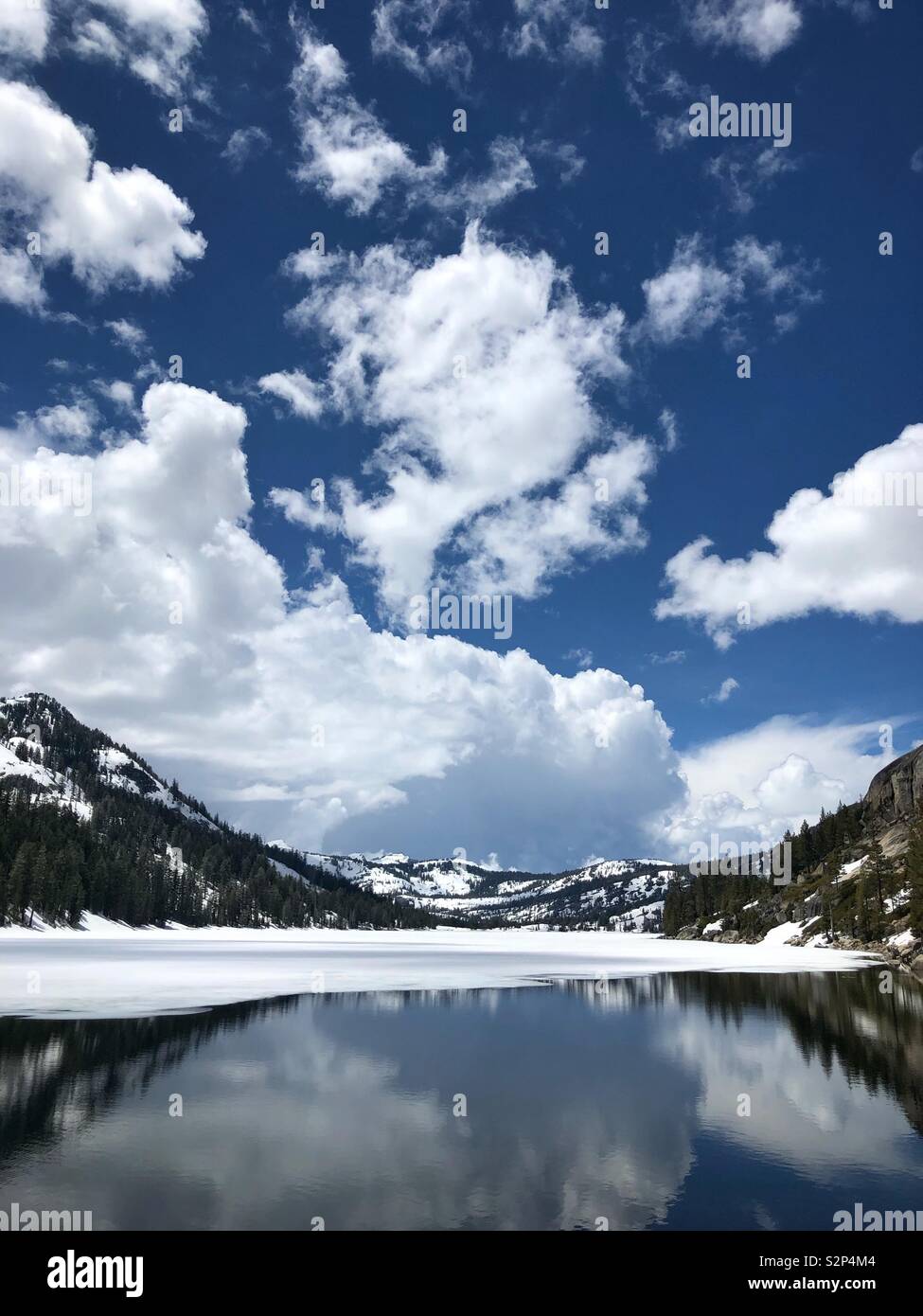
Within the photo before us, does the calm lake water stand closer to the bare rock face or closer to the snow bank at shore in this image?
the snow bank at shore

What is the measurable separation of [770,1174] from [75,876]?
6009 inches

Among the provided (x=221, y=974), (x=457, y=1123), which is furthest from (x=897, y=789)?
(x=457, y=1123)

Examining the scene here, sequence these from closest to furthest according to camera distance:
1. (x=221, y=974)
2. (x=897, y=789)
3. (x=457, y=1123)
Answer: (x=457, y=1123)
(x=221, y=974)
(x=897, y=789)

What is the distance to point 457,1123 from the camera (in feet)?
66.7

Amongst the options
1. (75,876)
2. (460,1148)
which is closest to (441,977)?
(460,1148)

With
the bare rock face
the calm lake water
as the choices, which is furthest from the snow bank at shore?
the bare rock face

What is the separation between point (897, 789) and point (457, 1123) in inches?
6182

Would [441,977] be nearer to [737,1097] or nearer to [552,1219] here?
[737,1097]

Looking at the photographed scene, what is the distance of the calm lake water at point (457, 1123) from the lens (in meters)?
14.9

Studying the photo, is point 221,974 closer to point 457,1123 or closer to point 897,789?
point 457,1123

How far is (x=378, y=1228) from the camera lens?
1388cm

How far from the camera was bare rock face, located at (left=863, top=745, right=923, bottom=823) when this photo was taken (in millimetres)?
142125

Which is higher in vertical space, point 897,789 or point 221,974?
point 897,789
